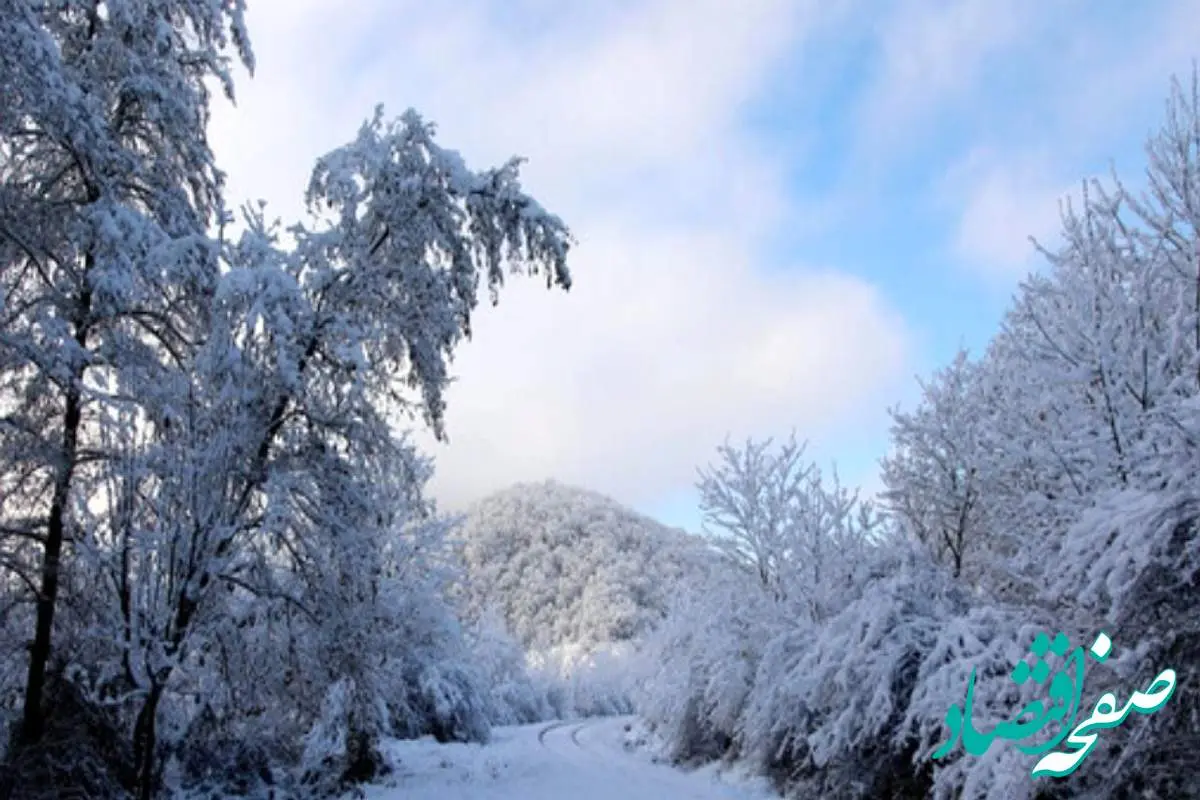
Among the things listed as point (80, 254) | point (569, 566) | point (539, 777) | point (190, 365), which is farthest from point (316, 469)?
point (569, 566)

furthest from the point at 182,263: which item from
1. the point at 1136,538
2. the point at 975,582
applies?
the point at 975,582

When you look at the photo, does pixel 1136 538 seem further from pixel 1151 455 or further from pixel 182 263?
pixel 182 263

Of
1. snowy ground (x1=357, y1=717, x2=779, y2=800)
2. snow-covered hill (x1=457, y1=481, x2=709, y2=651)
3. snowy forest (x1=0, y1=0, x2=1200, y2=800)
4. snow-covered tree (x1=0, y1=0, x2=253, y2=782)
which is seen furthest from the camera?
snow-covered hill (x1=457, y1=481, x2=709, y2=651)

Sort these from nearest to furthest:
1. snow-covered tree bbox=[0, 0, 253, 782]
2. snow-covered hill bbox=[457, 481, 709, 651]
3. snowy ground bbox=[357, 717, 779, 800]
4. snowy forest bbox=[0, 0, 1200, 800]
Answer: snowy forest bbox=[0, 0, 1200, 800] < snow-covered tree bbox=[0, 0, 253, 782] < snowy ground bbox=[357, 717, 779, 800] < snow-covered hill bbox=[457, 481, 709, 651]

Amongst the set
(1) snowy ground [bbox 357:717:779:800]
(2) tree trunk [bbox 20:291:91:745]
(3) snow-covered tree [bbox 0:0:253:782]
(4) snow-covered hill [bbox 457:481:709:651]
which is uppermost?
(4) snow-covered hill [bbox 457:481:709:651]

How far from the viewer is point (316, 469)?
10125 mm

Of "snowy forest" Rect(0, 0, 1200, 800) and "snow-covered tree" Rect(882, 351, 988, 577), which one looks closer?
"snowy forest" Rect(0, 0, 1200, 800)

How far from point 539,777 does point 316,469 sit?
765 cm

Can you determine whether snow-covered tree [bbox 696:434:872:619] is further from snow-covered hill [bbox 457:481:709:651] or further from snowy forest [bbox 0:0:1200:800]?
snow-covered hill [bbox 457:481:709:651]

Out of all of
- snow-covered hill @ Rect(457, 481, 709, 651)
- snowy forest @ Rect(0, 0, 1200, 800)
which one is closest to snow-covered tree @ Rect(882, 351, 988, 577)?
snowy forest @ Rect(0, 0, 1200, 800)

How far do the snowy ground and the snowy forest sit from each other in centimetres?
112

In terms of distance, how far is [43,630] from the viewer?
8.36 metres

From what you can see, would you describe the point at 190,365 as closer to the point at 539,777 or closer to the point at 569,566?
the point at 539,777

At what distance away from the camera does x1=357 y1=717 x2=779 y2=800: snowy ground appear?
13227mm
